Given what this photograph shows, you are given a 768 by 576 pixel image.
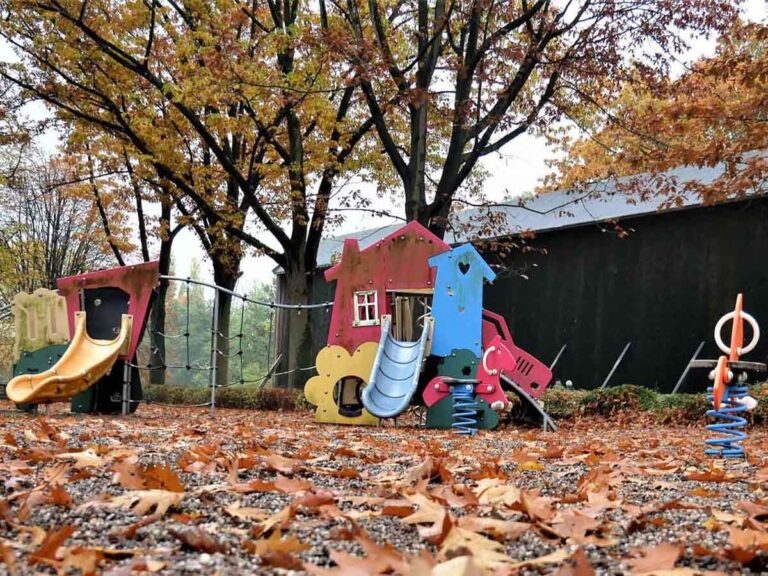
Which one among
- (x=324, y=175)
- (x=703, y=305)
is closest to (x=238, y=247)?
(x=324, y=175)

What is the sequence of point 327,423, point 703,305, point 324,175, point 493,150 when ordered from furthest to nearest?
point 324,175 → point 703,305 → point 493,150 → point 327,423

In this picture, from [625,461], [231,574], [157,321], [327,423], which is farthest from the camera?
[157,321]

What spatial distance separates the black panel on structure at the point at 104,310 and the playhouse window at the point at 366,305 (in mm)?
3047

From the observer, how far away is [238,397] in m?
15.2

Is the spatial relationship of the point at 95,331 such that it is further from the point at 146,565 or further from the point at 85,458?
the point at 146,565

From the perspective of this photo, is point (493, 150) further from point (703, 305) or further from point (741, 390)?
point (741, 390)

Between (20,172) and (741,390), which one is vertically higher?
(20,172)

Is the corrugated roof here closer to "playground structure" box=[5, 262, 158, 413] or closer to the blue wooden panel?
the blue wooden panel

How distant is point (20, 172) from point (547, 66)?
18257mm

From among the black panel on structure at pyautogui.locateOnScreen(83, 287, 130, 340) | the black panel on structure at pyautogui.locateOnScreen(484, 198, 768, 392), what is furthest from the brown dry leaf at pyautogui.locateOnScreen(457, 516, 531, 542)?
the black panel on structure at pyautogui.locateOnScreen(484, 198, 768, 392)

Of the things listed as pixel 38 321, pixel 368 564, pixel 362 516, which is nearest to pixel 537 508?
pixel 362 516

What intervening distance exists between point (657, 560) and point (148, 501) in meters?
1.48

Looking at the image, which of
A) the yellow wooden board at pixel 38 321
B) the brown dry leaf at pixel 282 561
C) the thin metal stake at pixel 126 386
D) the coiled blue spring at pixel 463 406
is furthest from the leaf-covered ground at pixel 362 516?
the yellow wooden board at pixel 38 321

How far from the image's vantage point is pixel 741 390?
493 centimetres
